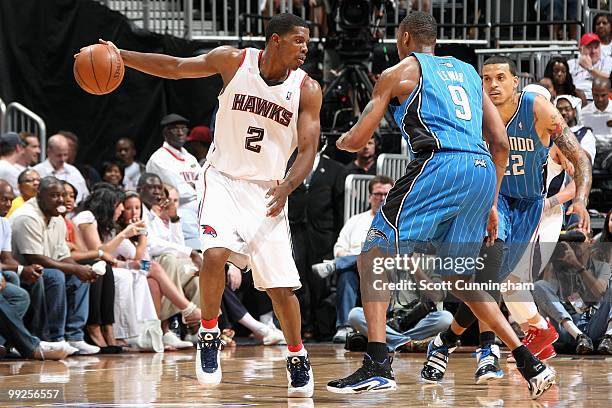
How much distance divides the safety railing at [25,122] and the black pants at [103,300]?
10.4 ft

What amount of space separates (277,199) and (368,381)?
113 cm

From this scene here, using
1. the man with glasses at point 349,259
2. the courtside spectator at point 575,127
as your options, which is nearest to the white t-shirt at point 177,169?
the man with glasses at point 349,259

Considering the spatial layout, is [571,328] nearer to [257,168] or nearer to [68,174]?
[257,168]

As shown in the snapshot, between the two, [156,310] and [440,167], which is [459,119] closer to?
[440,167]

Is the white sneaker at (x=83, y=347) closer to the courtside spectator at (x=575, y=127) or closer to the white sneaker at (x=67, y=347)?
the white sneaker at (x=67, y=347)

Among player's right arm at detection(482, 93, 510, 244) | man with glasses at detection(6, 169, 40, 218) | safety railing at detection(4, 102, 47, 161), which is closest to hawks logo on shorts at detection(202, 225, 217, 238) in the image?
player's right arm at detection(482, 93, 510, 244)

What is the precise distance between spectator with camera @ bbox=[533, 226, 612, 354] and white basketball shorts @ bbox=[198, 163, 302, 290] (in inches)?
168

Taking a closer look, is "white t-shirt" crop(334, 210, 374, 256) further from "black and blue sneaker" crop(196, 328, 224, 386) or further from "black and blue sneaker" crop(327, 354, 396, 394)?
"black and blue sneaker" crop(327, 354, 396, 394)

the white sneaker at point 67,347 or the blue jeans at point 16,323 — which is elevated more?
the blue jeans at point 16,323

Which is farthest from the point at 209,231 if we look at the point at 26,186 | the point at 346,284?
the point at 346,284

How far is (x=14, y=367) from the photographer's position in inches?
342

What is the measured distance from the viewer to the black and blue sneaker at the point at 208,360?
21.7ft

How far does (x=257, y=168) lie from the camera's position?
6.61m

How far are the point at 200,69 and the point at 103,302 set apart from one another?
4373 millimetres
